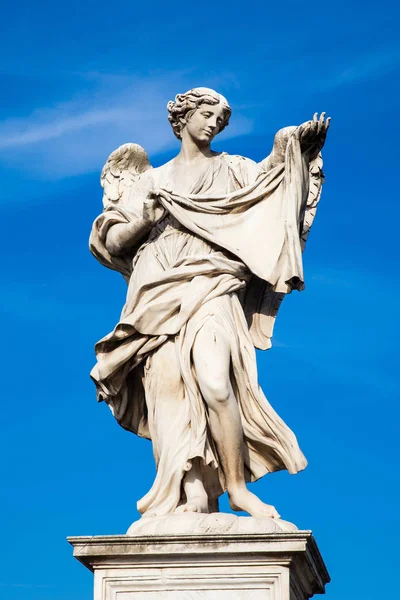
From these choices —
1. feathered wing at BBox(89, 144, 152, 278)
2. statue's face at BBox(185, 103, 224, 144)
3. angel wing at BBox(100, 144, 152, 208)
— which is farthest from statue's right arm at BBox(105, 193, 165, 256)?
statue's face at BBox(185, 103, 224, 144)

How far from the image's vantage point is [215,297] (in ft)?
39.3

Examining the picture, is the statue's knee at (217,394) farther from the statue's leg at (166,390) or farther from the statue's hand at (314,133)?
the statue's hand at (314,133)

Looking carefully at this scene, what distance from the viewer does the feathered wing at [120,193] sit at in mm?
12812

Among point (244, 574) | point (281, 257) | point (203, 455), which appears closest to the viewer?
point (244, 574)

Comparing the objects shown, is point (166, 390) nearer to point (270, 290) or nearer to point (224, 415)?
point (224, 415)

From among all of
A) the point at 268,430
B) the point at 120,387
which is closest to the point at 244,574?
the point at 268,430

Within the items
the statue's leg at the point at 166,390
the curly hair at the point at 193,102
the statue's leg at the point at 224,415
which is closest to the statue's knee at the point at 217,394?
the statue's leg at the point at 224,415

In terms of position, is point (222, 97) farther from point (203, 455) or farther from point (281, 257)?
point (203, 455)

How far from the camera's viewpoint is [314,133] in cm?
1227

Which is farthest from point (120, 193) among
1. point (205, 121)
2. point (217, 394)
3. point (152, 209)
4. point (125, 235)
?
point (217, 394)

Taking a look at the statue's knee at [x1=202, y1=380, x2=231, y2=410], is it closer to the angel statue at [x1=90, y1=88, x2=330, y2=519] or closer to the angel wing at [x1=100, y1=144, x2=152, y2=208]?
the angel statue at [x1=90, y1=88, x2=330, y2=519]

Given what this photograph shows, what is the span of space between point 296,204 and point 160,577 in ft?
11.5

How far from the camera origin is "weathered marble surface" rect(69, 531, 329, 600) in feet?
35.2

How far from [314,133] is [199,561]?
3864 millimetres
